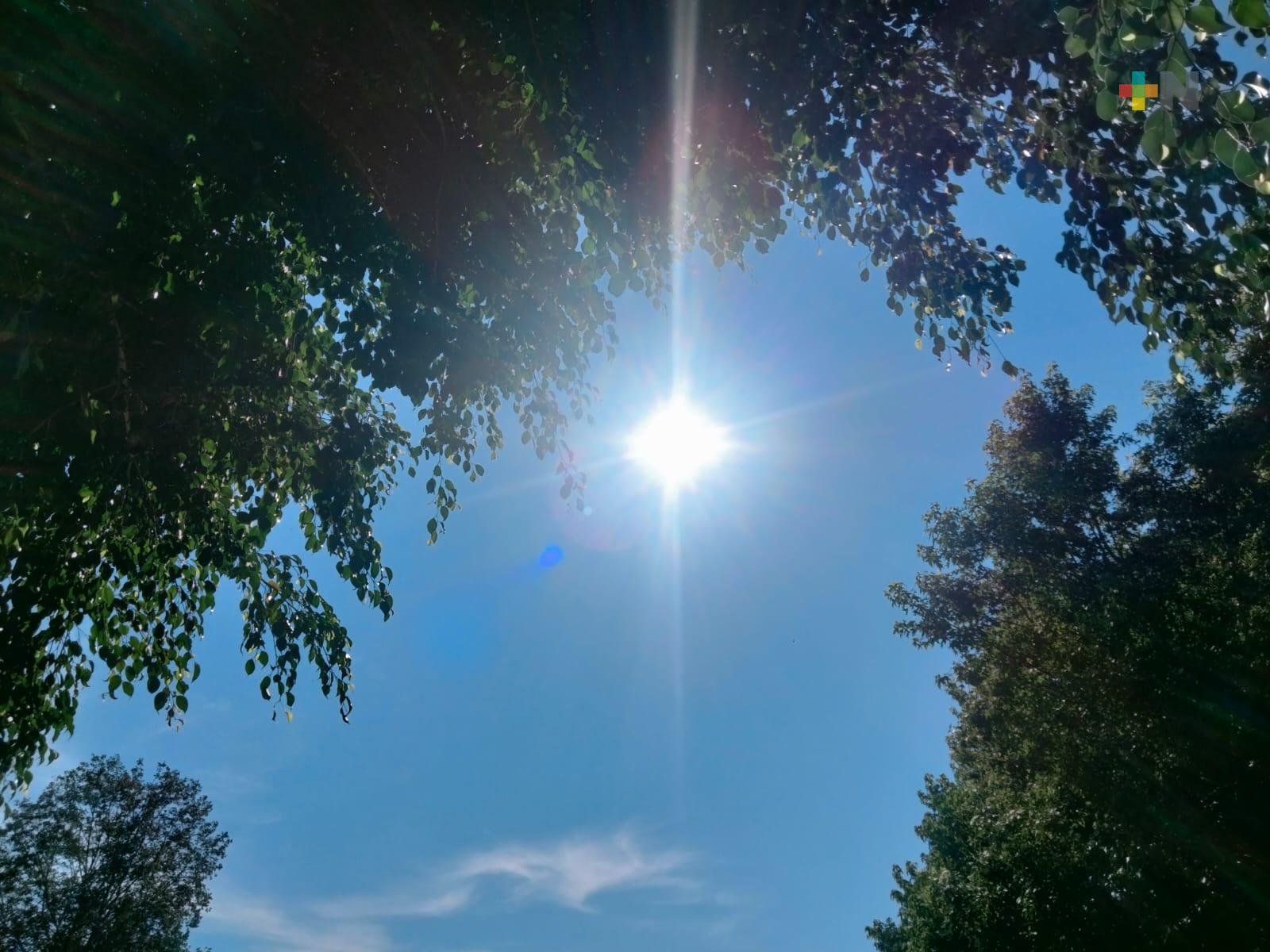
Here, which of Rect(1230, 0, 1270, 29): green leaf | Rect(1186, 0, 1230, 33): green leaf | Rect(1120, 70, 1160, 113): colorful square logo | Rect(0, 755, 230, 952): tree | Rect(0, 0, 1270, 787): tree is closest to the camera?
Rect(1230, 0, 1270, 29): green leaf

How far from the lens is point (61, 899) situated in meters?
26.6

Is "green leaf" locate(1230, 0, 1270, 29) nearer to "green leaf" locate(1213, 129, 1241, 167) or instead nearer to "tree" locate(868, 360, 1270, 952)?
"green leaf" locate(1213, 129, 1241, 167)

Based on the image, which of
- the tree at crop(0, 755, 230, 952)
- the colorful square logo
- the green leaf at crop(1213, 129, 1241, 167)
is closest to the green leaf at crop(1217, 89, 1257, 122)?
the green leaf at crop(1213, 129, 1241, 167)

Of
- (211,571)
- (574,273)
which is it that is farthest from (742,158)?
(211,571)

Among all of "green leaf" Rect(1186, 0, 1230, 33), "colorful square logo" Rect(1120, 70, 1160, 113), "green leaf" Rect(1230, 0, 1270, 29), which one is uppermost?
"colorful square logo" Rect(1120, 70, 1160, 113)

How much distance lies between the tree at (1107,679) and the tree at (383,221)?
402 centimetres

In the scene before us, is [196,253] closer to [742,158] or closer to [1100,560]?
[742,158]

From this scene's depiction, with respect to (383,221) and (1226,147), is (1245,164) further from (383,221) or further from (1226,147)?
(383,221)

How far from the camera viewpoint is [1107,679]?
12.8m

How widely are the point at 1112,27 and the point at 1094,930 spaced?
1507cm

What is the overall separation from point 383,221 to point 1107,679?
14.5 metres

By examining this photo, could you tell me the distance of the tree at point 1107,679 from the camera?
10.9m

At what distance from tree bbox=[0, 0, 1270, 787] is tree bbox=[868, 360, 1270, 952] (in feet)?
13.2

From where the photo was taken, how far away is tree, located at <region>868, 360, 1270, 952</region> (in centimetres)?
1094
